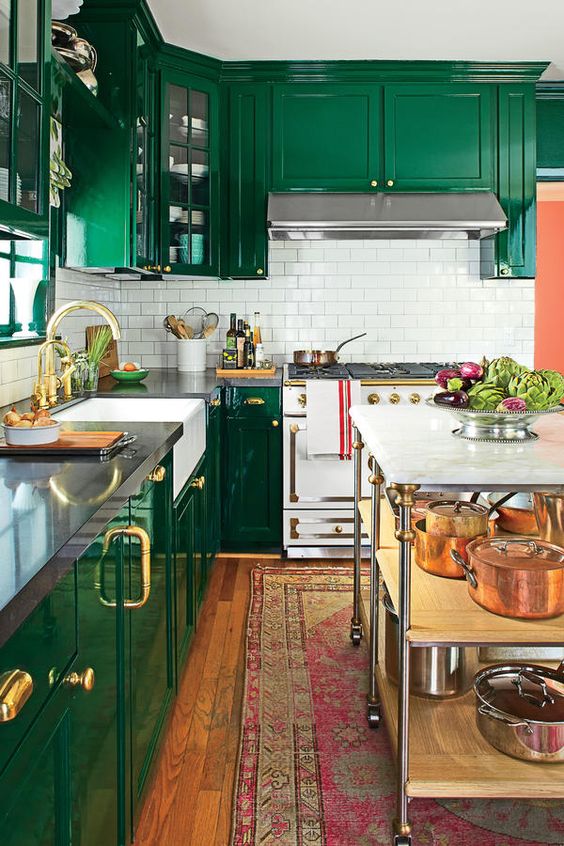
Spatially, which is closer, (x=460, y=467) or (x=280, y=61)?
(x=460, y=467)

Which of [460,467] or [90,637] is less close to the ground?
[460,467]

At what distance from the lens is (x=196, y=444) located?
3150 millimetres

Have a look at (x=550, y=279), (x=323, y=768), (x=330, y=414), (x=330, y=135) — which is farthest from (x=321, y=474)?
(x=550, y=279)

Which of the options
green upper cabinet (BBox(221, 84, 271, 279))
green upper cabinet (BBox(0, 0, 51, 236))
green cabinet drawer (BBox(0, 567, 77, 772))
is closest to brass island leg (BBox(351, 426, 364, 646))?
green upper cabinet (BBox(0, 0, 51, 236))

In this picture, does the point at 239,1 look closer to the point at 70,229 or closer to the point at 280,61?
the point at 280,61

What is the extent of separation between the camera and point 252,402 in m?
4.38

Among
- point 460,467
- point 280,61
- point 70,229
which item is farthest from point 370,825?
point 280,61

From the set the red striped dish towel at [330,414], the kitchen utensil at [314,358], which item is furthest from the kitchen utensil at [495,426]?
the kitchen utensil at [314,358]

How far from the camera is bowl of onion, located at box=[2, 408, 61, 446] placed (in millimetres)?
1987

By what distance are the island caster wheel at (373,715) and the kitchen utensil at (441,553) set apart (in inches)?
27.4

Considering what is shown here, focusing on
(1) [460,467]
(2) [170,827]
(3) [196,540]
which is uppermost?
(1) [460,467]

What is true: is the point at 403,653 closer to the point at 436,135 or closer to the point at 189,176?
the point at 189,176

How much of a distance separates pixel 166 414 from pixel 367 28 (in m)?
2.20

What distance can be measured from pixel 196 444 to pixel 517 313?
2.69 m
